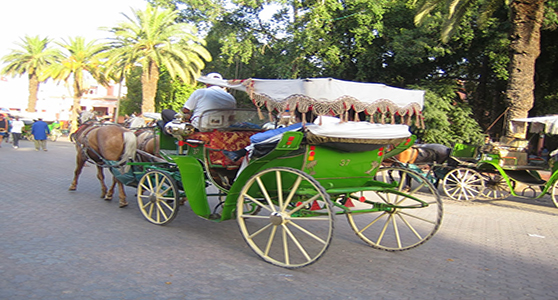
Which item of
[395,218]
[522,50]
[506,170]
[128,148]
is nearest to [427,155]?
[506,170]

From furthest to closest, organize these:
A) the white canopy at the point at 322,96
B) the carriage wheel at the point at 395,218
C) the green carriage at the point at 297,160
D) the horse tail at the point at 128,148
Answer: the horse tail at the point at 128,148
the carriage wheel at the point at 395,218
the green carriage at the point at 297,160
the white canopy at the point at 322,96

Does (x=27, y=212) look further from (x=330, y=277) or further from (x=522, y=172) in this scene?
(x=522, y=172)

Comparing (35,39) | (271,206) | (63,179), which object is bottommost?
(63,179)

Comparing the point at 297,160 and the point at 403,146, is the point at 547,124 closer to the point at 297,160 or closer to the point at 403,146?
the point at 403,146

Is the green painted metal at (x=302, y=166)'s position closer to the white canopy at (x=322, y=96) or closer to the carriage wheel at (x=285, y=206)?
the carriage wheel at (x=285, y=206)

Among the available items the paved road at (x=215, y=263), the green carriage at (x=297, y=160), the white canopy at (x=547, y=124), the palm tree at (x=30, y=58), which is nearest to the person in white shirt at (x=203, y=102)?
the green carriage at (x=297, y=160)

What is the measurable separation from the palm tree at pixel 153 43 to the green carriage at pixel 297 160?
65.4ft

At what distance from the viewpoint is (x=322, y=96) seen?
4.31m

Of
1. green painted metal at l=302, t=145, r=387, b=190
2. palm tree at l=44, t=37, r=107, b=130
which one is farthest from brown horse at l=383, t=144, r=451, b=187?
palm tree at l=44, t=37, r=107, b=130

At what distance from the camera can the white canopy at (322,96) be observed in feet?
14.1

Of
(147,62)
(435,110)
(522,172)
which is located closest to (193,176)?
(522,172)

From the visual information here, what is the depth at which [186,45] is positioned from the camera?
26.1 metres

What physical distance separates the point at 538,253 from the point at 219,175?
4.41m

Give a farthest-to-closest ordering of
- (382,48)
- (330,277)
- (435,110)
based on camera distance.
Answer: (382,48), (435,110), (330,277)
